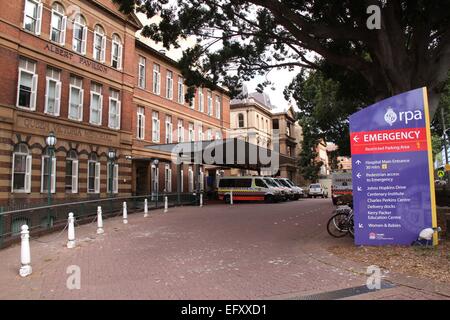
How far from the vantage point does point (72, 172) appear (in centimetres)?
2570

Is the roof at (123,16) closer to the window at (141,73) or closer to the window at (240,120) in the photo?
the window at (141,73)

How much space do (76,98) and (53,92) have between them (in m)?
2.00

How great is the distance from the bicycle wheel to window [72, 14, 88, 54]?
20395mm

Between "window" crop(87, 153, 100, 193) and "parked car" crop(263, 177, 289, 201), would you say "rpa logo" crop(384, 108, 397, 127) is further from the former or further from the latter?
"parked car" crop(263, 177, 289, 201)

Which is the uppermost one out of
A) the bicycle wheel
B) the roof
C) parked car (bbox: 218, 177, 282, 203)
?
the roof

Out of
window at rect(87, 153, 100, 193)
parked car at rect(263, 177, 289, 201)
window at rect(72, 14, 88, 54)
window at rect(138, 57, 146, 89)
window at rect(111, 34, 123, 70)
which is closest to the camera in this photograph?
window at rect(72, 14, 88, 54)

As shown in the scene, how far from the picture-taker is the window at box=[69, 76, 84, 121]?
26078 mm

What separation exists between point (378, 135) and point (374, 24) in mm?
3224

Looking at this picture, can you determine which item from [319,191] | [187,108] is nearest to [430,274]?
[187,108]

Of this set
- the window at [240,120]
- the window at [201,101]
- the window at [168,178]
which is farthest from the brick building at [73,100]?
the window at [240,120]

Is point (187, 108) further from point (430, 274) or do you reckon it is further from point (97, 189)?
point (430, 274)

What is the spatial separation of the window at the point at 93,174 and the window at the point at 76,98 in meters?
2.70

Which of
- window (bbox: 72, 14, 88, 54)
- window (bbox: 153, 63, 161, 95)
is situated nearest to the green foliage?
window (bbox: 153, 63, 161, 95)
